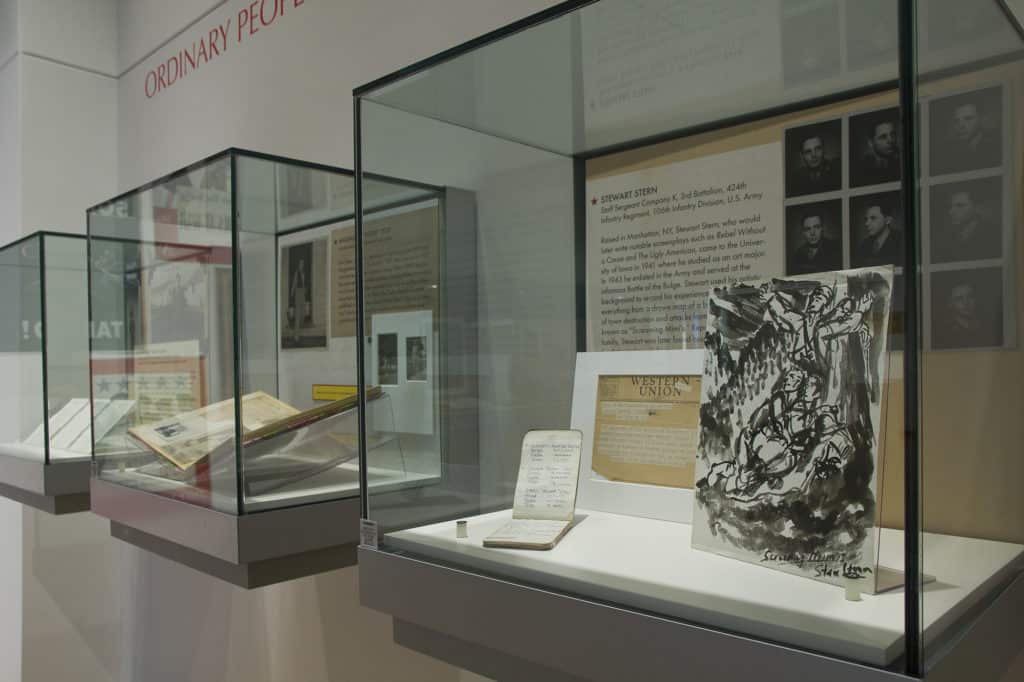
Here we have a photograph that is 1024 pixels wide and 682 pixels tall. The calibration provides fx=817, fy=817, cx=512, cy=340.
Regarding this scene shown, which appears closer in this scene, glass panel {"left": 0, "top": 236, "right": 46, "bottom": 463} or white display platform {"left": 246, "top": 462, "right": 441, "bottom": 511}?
white display platform {"left": 246, "top": 462, "right": 441, "bottom": 511}

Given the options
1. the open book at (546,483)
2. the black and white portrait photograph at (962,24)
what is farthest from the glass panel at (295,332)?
the black and white portrait photograph at (962,24)

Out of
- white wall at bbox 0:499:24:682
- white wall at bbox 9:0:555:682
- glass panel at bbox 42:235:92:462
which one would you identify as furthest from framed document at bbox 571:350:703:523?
white wall at bbox 0:499:24:682

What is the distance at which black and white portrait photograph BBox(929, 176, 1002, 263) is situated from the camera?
716 mm

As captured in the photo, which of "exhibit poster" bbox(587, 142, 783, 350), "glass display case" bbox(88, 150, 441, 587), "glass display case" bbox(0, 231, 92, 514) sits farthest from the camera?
"glass display case" bbox(0, 231, 92, 514)

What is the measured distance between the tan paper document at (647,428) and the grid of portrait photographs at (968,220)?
35cm

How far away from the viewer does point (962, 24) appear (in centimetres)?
81

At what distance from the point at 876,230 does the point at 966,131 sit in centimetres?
14

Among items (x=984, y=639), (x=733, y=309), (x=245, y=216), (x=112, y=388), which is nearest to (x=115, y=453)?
(x=112, y=388)

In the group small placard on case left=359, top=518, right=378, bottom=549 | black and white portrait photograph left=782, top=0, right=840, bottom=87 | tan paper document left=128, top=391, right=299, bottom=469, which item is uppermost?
black and white portrait photograph left=782, top=0, right=840, bottom=87

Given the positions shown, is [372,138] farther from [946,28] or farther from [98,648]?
[98,648]

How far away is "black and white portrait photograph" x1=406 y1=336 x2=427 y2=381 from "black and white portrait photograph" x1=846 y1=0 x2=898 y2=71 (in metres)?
0.73

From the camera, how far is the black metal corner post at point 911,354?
0.65m

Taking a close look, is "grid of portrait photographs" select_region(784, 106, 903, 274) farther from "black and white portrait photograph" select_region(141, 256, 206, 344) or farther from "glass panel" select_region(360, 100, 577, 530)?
"black and white portrait photograph" select_region(141, 256, 206, 344)

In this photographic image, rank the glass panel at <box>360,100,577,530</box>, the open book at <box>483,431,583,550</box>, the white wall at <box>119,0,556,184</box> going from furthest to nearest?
the white wall at <box>119,0,556,184</box>, the glass panel at <box>360,100,577,530</box>, the open book at <box>483,431,583,550</box>
